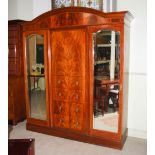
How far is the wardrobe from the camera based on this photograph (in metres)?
2.63

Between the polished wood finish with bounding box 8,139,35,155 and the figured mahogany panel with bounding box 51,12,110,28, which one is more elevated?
the figured mahogany panel with bounding box 51,12,110,28

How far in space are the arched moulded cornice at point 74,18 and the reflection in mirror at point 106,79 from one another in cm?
17

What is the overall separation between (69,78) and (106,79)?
1.77 feet

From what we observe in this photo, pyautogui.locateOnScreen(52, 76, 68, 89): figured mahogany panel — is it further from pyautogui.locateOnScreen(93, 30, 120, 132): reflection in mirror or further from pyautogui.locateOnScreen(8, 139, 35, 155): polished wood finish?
pyautogui.locateOnScreen(8, 139, 35, 155): polished wood finish

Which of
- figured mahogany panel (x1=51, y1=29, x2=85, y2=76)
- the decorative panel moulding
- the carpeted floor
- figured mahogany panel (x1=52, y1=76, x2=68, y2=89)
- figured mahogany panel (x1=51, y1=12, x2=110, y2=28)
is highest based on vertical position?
the decorative panel moulding

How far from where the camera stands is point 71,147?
9.09ft

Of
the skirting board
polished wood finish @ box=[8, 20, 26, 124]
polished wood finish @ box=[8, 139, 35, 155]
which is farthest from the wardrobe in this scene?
polished wood finish @ box=[8, 139, 35, 155]

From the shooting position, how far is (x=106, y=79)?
9.09 feet

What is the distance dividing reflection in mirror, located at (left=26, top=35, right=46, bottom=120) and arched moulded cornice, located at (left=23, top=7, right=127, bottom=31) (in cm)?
23

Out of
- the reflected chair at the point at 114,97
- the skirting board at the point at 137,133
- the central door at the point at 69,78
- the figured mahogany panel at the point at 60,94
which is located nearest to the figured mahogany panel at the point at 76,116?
the central door at the point at 69,78

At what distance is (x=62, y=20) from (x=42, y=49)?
1.83 feet

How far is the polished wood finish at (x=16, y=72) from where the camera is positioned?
348 cm

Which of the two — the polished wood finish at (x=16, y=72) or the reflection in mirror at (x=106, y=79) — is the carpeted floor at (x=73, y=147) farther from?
the polished wood finish at (x=16, y=72)

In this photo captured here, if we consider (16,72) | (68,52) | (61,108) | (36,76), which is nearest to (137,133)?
(61,108)
